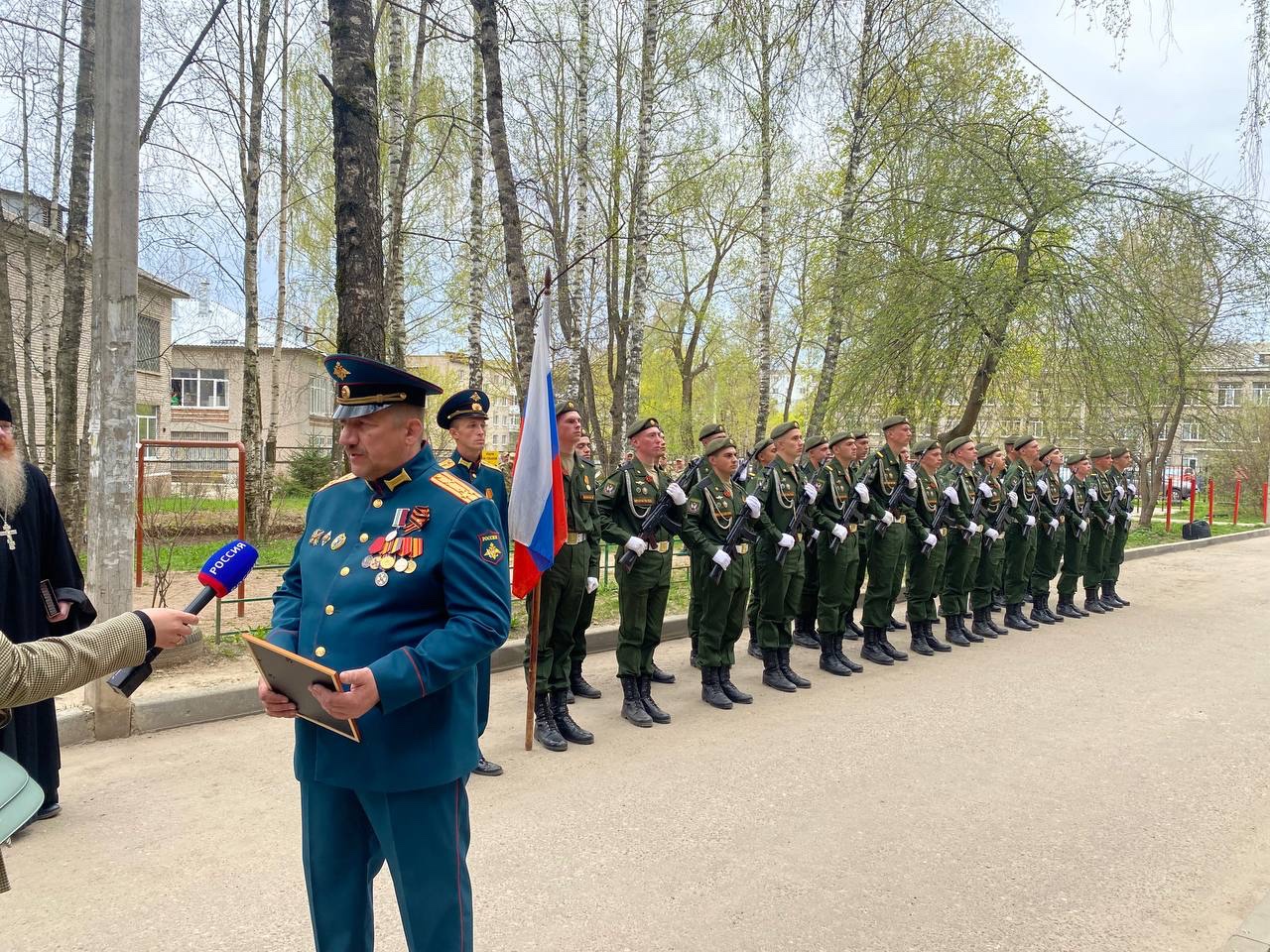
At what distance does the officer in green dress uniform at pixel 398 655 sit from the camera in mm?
2189

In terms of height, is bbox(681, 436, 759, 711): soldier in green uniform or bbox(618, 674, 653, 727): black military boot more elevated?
bbox(681, 436, 759, 711): soldier in green uniform

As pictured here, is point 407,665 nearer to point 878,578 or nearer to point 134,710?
point 134,710

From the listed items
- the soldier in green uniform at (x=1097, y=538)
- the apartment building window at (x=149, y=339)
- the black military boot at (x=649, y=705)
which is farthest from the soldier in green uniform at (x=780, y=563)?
the apartment building window at (x=149, y=339)

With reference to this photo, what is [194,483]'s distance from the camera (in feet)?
29.9

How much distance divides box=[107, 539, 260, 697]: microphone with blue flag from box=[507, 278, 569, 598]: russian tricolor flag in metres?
2.53

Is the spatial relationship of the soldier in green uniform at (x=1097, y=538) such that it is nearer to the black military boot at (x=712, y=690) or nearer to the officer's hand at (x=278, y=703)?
the black military boot at (x=712, y=690)

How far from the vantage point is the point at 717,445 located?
6.72 meters

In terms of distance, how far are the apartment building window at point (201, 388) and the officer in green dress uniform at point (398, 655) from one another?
130 feet

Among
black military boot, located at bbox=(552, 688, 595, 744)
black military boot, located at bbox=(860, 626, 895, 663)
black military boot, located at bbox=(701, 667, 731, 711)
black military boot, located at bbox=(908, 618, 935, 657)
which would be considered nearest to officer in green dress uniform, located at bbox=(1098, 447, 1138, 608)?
black military boot, located at bbox=(908, 618, 935, 657)

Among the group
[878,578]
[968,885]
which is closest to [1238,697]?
[878,578]

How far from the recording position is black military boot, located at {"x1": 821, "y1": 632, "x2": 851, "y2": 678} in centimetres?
758

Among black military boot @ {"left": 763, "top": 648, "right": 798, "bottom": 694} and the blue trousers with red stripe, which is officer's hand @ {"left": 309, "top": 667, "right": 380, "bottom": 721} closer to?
the blue trousers with red stripe

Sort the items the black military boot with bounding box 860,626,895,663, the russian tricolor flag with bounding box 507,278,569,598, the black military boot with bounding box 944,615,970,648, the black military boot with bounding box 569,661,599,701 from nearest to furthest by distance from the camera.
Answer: the russian tricolor flag with bounding box 507,278,569,598 < the black military boot with bounding box 569,661,599,701 < the black military boot with bounding box 860,626,895,663 < the black military boot with bounding box 944,615,970,648

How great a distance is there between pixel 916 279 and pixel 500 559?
11.3 m
